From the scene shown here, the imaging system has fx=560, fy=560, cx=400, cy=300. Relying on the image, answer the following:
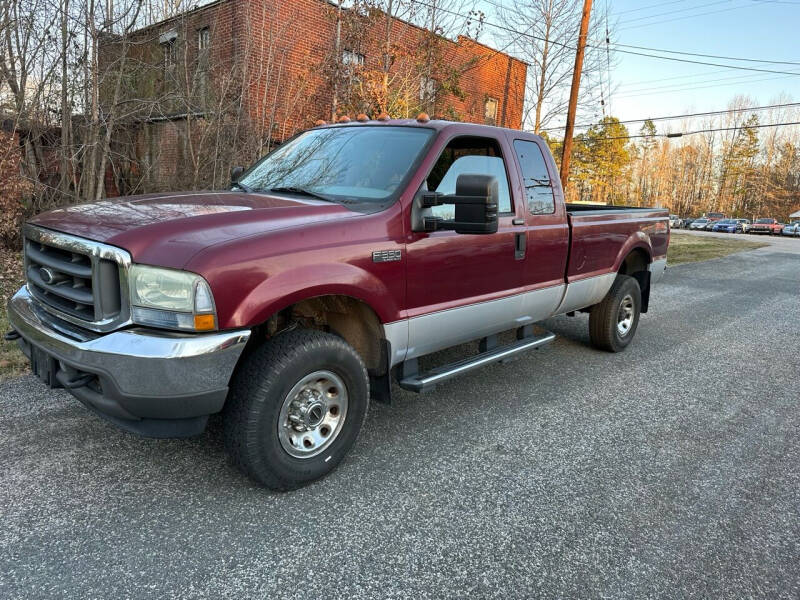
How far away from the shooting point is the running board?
359 centimetres

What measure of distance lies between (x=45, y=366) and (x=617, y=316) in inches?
200

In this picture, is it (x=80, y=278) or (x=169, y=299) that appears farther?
(x=80, y=278)

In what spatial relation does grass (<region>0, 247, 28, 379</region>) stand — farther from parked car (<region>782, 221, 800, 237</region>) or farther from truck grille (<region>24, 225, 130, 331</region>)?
parked car (<region>782, 221, 800, 237</region>)

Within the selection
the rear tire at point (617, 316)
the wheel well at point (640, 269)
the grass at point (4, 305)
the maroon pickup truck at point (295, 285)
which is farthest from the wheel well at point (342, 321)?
the wheel well at point (640, 269)

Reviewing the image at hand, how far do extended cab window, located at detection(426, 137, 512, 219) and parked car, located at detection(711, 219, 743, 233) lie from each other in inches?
2135

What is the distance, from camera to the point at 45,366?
2.88 metres

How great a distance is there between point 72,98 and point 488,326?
8118 millimetres

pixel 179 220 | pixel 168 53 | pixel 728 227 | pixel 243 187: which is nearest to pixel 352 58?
pixel 168 53

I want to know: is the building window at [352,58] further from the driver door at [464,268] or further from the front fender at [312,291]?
the front fender at [312,291]

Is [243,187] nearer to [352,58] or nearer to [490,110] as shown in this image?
[352,58]

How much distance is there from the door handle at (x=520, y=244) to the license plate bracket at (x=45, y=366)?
121 inches

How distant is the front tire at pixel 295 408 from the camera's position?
2.77m

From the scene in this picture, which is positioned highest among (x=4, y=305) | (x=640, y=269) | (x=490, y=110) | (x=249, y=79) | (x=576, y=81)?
(x=576, y=81)

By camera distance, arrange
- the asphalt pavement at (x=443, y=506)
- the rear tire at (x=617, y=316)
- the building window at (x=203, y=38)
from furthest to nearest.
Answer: the building window at (x=203, y=38)
the rear tire at (x=617, y=316)
the asphalt pavement at (x=443, y=506)
